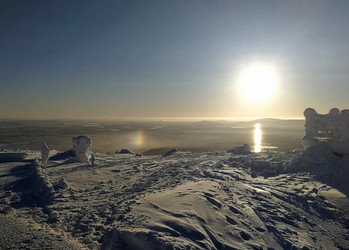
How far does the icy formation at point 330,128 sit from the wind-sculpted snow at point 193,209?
4.63 ft

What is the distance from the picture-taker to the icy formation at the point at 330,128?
17188 mm

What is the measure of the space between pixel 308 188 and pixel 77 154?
1906cm

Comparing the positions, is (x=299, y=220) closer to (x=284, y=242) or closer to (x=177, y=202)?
(x=284, y=242)

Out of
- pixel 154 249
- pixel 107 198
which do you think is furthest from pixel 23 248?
pixel 107 198

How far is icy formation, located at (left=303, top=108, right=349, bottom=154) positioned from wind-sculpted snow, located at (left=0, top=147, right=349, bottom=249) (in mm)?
1411

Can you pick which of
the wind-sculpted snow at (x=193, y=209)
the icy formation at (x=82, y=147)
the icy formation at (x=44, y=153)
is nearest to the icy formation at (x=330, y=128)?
the wind-sculpted snow at (x=193, y=209)

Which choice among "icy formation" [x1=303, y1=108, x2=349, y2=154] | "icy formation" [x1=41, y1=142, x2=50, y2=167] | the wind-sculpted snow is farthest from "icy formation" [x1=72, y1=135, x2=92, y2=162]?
"icy formation" [x1=303, y1=108, x2=349, y2=154]

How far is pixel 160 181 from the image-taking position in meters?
14.4

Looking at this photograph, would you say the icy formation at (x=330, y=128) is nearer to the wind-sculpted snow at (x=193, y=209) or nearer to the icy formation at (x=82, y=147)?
the wind-sculpted snow at (x=193, y=209)

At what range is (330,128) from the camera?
19.2 metres

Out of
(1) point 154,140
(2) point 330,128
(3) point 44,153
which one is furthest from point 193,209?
(1) point 154,140

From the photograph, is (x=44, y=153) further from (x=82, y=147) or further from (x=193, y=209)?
(x=193, y=209)

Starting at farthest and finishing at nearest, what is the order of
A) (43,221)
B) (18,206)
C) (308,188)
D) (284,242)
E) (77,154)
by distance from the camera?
(77,154) < (308,188) < (18,206) < (43,221) < (284,242)

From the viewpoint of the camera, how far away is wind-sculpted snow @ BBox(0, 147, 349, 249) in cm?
771
